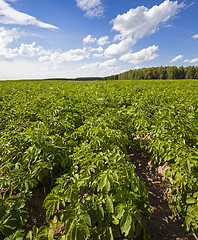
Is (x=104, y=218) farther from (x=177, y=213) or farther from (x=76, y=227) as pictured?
(x=177, y=213)

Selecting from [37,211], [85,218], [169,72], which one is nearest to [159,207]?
[85,218]

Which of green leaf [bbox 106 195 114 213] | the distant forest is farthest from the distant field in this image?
Answer: the distant forest

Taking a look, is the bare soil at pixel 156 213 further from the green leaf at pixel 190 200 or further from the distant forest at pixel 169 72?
the distant forest at pixel 169 72

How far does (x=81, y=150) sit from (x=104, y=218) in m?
1.06

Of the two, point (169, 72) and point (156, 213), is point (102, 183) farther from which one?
point (169, 72)

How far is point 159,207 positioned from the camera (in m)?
2.39

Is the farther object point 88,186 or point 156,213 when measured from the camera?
point 156,213

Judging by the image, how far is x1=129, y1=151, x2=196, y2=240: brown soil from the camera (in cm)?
196

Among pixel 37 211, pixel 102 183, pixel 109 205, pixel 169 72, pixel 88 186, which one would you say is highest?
pixel 169 72

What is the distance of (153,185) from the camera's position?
283cm

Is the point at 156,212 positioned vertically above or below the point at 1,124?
below

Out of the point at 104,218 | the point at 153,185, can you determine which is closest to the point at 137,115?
the point at 153,185

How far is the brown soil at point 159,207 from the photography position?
196 centimetres

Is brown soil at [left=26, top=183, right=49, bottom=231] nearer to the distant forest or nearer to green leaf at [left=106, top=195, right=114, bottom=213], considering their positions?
green leaf at [left=106, top=195, right=114, bottom=213]
